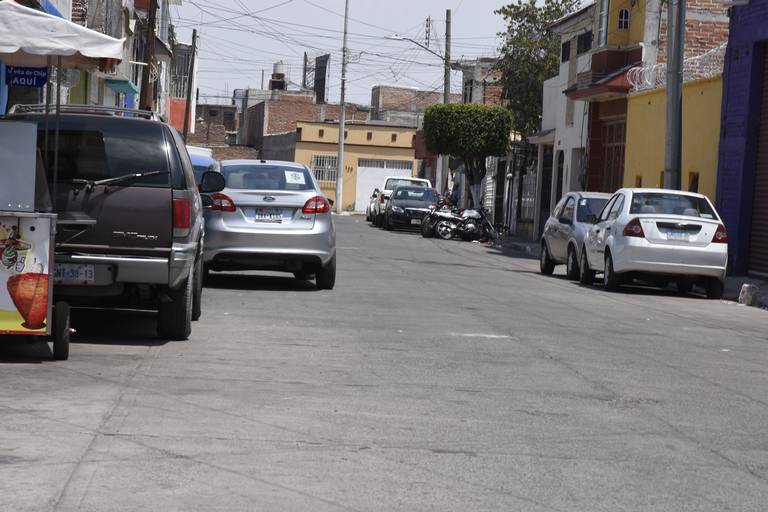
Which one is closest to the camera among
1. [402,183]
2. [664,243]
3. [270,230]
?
[270,230]

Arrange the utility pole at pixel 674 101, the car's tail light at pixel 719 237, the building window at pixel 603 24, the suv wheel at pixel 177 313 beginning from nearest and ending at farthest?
the suv wheel at pixel 177 313, the car's tail light at pixel 719 237, the utility pole at pixel 674 101, the building window at pixel 603 24

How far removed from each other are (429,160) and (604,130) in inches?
1625

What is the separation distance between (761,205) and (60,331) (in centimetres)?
1950

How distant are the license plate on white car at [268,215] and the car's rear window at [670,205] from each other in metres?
6.61

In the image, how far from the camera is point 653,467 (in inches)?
277

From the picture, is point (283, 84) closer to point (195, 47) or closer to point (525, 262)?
point (195, 47)

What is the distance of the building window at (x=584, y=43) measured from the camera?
143ft

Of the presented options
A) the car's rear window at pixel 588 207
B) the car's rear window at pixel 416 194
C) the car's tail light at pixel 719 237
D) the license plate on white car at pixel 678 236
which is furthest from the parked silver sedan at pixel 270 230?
the car's rear window at pixel 416 194

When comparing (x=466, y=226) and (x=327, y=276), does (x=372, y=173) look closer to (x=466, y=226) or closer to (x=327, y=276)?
(x=466, y=226)

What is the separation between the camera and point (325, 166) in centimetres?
8825

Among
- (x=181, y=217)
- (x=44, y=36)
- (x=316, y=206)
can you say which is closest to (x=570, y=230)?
(x=316, y=206)

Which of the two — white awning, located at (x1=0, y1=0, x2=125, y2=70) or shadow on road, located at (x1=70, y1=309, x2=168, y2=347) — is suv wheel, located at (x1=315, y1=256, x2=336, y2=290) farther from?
white awning, located at (x1=0, y1=0, x2=125, y2=70)

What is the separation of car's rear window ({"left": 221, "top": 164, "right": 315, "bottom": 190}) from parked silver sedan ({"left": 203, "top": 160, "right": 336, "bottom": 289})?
0.14ft

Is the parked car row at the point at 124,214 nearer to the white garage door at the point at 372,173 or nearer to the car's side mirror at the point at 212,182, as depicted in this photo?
the car's side mirror at the point at 212,182
